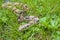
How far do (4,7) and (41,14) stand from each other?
60 cm

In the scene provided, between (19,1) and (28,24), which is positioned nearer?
(28,24)

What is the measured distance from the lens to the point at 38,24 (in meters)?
2.88

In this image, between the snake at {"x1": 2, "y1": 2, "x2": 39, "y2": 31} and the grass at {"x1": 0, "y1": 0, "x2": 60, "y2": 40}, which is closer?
the grass at {"x1": 0, "y1": 0, "x2": 60, "y2": 40}

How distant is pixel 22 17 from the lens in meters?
3.04

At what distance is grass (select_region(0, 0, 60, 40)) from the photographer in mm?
2791

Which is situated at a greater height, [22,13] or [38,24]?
[22,13]

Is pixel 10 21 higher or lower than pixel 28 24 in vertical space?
higher

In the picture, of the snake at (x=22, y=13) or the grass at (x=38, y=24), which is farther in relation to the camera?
the snake at (x=22, y=13)

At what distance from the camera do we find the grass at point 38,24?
279cm

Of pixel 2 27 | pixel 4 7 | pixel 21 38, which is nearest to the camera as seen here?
pixel 21 38

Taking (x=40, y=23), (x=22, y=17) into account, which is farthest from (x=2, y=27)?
(x=40, y=23)

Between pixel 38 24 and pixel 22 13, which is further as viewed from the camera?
pixel 22 13

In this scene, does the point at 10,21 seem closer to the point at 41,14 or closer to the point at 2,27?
the point at 2,27

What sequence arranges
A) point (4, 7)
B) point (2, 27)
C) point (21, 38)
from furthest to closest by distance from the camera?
point (4, 7) → point (2, 27) → point (21, 38)
